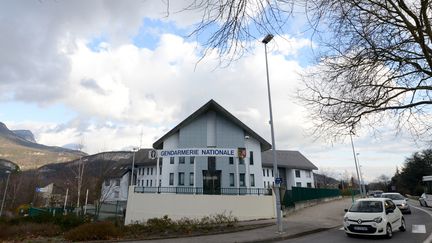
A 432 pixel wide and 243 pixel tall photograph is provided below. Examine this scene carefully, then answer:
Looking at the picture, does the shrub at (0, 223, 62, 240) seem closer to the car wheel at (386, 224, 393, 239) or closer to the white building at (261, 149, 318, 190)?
the car wheel at (386, 224, 393, 239)

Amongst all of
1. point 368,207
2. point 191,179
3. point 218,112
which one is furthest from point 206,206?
point 218,112

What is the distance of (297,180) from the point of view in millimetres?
70188

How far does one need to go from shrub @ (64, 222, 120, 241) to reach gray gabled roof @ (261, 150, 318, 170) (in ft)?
168

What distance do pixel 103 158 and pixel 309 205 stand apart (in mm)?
39730

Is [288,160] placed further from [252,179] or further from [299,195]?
[299,195]

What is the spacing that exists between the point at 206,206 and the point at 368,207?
12.7m

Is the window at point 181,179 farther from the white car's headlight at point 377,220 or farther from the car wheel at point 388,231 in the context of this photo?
the car wheel at point 388,231

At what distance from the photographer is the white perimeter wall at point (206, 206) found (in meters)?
25.1

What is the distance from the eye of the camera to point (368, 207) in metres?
15.9

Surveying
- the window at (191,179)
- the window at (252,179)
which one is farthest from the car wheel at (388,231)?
the window at (252,179)

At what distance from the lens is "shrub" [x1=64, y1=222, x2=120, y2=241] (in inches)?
600

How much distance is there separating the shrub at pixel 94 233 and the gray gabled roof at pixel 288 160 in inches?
2021

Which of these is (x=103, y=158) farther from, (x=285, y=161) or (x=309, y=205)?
(x=309, y=205)

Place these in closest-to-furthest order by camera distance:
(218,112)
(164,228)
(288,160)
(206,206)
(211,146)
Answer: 1. (164,228)
2. (206,206)
3. (211,146)
4. (218,112)
5. (288,160)
